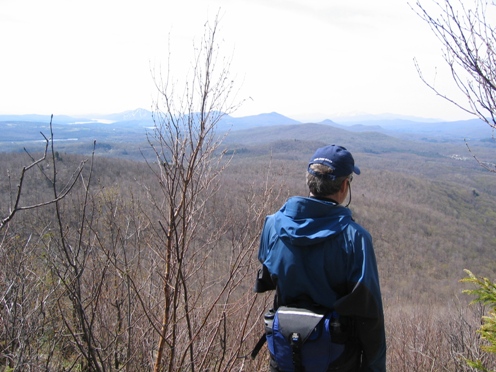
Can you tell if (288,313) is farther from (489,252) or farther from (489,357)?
(489,252)

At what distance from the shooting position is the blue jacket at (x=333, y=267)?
6.06 feet

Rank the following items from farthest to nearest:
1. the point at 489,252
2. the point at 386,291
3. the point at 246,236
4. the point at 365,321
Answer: the point at 489,252 → the point at 386,291 → the point at 246,236 → the point at 365,321

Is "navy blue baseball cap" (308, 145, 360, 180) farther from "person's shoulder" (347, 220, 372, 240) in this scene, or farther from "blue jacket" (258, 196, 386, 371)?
"person's shoulder" (347, 220, 372, 240)

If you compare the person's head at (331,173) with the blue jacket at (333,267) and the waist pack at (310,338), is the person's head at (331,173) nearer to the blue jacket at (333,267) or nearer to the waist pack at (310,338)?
the blue jacket at (333,267)

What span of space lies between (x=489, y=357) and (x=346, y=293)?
17.7ft

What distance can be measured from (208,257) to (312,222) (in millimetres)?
1640

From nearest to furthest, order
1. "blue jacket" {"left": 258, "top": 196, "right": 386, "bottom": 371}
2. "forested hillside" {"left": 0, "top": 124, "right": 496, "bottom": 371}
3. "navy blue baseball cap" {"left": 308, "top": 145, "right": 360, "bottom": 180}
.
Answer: "blue jacket" {"left": 258, "top": 196, "right": 386, "bottom": 371}, "navy blue baseball cap" {"left": 308, "top": 145, "right": 360, "bottom": 180}, "forested hillside" {"left": 0, "top": 124, "right": 496, "bottom": 371}

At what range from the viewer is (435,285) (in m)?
48.3

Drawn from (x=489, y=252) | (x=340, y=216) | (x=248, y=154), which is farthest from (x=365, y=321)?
(x=248, y=154)

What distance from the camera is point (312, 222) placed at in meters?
1.95

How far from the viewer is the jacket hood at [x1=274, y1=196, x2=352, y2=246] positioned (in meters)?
1.91

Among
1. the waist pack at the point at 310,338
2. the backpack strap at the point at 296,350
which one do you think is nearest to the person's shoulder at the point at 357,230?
the waist pack at the point at 310,338

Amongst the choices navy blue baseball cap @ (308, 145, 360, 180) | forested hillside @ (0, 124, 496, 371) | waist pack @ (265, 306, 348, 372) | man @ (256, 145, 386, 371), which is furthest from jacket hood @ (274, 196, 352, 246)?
forested hillside @ (0, 124, 496, 371)

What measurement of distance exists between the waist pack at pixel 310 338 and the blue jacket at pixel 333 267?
0.08 meters
